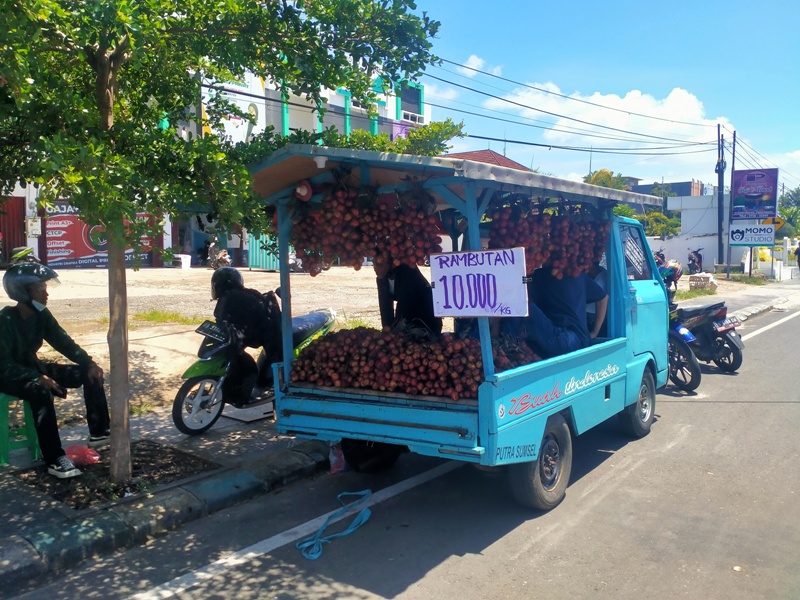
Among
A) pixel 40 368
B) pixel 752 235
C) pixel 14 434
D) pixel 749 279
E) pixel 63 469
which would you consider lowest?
pixel 63 469

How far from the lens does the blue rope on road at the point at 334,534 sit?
390 cm

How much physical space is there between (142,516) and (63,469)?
36.7 inches

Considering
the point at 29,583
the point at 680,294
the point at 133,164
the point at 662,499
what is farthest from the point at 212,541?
the point at 680,294

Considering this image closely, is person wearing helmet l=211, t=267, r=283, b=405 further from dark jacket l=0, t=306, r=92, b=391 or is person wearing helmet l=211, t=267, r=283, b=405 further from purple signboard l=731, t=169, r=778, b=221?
purple signboard l=731, t=169, r=778, b=221

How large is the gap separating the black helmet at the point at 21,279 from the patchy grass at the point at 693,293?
17.8 m

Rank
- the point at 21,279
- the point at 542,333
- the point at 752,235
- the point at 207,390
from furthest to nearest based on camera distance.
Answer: the point at 752,235 < the point at 207,390 < the point at 542,333 < the point at 21,279

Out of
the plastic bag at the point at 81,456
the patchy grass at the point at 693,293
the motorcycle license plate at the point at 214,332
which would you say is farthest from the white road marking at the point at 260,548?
the patchy grass at the point at 693,293

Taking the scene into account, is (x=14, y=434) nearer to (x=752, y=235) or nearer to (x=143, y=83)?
(x=143, y=83)

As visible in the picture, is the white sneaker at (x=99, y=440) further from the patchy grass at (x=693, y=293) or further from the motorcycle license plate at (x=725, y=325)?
the patchy grass at (x=693, y=293)

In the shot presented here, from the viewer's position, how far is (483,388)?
3848mm

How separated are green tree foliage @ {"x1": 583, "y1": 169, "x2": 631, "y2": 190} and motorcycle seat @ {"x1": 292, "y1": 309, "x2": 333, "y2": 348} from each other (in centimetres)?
2360

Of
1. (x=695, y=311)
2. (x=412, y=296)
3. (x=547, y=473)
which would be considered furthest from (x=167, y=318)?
(x=547, y=473)

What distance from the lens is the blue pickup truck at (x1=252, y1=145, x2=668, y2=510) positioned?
12.8 feet

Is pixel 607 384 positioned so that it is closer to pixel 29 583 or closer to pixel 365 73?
pixel 365 73
